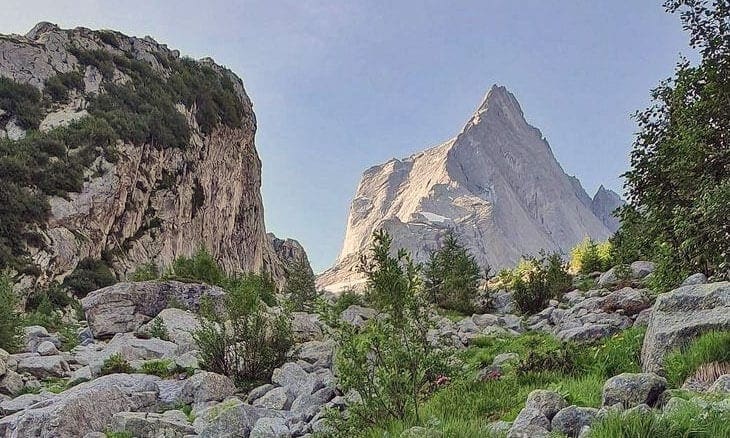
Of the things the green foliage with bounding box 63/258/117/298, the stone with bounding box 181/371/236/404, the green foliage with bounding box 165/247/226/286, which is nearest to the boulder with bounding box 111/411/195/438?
the stone with bounding box 181/371/236/404

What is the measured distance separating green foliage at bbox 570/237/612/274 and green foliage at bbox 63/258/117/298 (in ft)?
91.6

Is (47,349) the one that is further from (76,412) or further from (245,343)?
(76,412)

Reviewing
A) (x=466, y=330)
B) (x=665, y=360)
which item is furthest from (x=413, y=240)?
(x=665, y=360)

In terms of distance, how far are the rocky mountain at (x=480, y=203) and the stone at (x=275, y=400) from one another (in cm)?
12151

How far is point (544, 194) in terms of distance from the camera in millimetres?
189375

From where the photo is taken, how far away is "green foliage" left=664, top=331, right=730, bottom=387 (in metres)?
4.58

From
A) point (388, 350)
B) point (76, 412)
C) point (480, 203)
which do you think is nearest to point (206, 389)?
point (76, 412)

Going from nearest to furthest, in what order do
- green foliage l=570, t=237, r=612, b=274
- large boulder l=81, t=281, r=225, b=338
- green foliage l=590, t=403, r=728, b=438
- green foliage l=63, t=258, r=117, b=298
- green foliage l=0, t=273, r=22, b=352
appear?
1. green foliage l=590, t=403, r=728, b=438
2. green foliage l=0, t=273, r=22, b=352
3. large boulder l=81, t=281, r=225, b=338
4. green foliage l=570, t=237, r=612, b=274
5. green foliage l=63, t=258, r=117, b=298

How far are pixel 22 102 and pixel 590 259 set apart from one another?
43356 mm

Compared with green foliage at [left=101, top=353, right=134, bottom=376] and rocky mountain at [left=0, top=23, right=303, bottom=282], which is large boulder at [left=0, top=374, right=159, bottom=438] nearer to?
green foliage at [left=101, top=353, right=134, bottom=376]

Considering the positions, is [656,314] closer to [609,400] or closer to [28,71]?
[609,400]

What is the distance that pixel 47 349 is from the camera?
11977 millimetres

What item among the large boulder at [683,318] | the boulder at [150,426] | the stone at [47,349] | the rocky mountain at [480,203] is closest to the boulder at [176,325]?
the stone at [47,349]

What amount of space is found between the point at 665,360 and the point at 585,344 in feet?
8.38
